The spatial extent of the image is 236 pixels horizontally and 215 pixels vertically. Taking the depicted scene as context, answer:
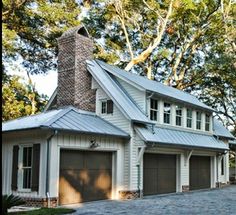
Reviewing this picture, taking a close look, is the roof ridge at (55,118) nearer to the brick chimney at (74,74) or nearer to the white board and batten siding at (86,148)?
the white board and batten siding at (86,148)

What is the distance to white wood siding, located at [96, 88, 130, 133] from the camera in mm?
17938

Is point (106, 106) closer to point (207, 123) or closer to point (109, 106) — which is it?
point (109, 106)

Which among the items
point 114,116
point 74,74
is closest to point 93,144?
point 114,116

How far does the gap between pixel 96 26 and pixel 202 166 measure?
1682 cm

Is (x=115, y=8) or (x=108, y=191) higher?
(x=115, y=8)

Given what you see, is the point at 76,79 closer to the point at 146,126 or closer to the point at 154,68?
the point at 146,126

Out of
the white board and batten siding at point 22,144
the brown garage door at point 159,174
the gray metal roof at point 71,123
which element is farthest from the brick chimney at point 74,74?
the brown garage door at point 159,174

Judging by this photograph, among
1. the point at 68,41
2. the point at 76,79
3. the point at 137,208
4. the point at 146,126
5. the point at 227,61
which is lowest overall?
the point at 137,208

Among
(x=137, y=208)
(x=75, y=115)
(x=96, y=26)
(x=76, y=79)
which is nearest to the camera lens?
(x=137, y=208)

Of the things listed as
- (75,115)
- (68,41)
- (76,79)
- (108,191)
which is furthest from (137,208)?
(68,41)

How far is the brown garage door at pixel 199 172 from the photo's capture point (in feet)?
75.8

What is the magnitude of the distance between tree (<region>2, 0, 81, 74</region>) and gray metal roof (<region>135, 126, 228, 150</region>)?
39.1 feet

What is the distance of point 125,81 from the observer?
19.5 meters

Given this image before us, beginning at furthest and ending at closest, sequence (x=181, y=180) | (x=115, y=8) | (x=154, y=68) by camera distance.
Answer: (x=154, y=68), (x=115, y=8), (x=181, y=180)
